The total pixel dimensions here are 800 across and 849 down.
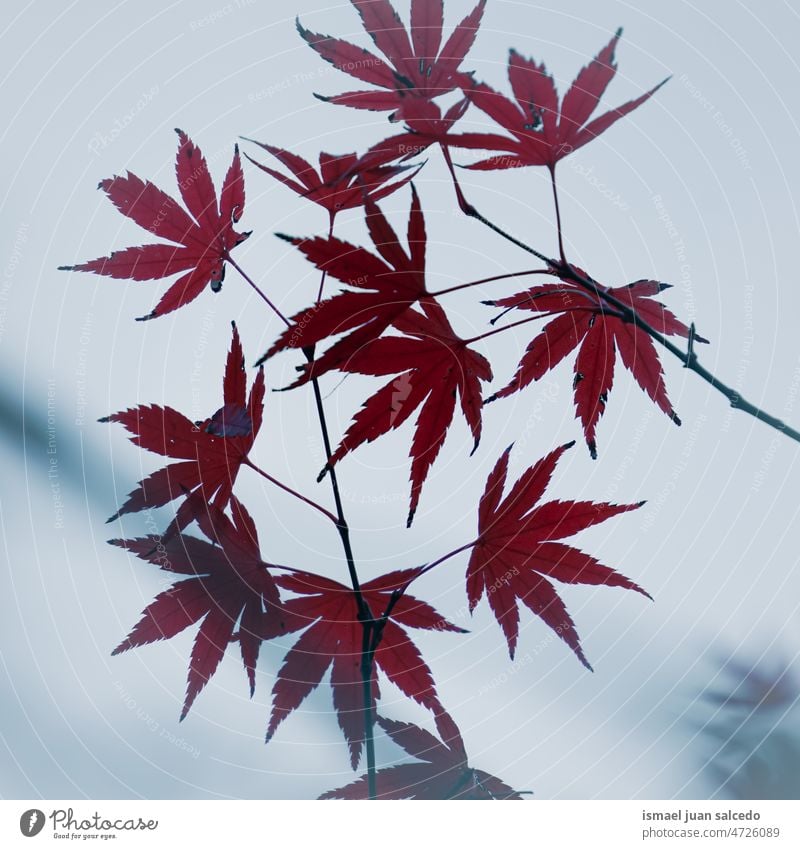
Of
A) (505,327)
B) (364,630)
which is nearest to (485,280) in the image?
(505,327)

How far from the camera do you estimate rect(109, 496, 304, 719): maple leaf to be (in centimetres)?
38

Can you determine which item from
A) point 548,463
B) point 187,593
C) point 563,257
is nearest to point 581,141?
point 563,257

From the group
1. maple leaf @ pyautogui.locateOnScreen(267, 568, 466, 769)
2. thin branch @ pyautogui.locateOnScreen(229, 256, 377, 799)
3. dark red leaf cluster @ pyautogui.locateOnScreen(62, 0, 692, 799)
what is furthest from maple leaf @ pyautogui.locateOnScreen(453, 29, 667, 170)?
maple leaf @ pyautogui.locateOnScreen(267, 568, 466, 769)

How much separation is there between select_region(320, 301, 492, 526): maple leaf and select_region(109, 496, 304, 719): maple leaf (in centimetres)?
8

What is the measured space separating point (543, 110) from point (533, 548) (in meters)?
0.22

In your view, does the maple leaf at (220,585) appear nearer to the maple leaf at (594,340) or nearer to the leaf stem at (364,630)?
the leaf stem at (364,630)

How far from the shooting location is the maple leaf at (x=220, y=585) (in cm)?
38

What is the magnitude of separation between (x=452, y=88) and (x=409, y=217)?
71 millimetres

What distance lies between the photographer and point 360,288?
1.06 feet

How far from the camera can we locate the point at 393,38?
34 centimetres

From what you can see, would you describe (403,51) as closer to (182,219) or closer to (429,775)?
(182,219)

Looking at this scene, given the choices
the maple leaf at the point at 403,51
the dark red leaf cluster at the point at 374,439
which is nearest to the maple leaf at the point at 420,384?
the dark red leaf cluster at the point at 374,439

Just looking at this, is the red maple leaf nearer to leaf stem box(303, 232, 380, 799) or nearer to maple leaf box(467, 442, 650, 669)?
leaf stem box(303, 232, 380, 799)
